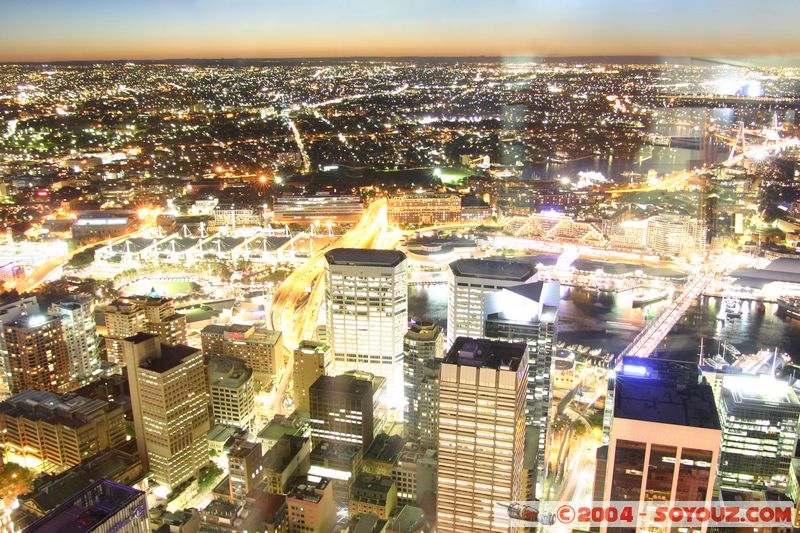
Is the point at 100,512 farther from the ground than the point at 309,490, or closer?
farther from the ground

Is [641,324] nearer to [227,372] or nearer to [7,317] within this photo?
[227,372]

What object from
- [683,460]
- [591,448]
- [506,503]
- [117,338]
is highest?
[683,460]

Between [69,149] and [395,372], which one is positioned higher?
[69,149]

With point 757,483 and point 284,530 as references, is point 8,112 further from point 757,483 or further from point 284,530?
point 757,483

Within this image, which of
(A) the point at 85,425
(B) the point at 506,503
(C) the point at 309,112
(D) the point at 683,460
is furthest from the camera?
(C) the point at 309,112

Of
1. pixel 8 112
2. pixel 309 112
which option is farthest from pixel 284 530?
pixel 309 112

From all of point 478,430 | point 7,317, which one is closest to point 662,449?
point 478,430
